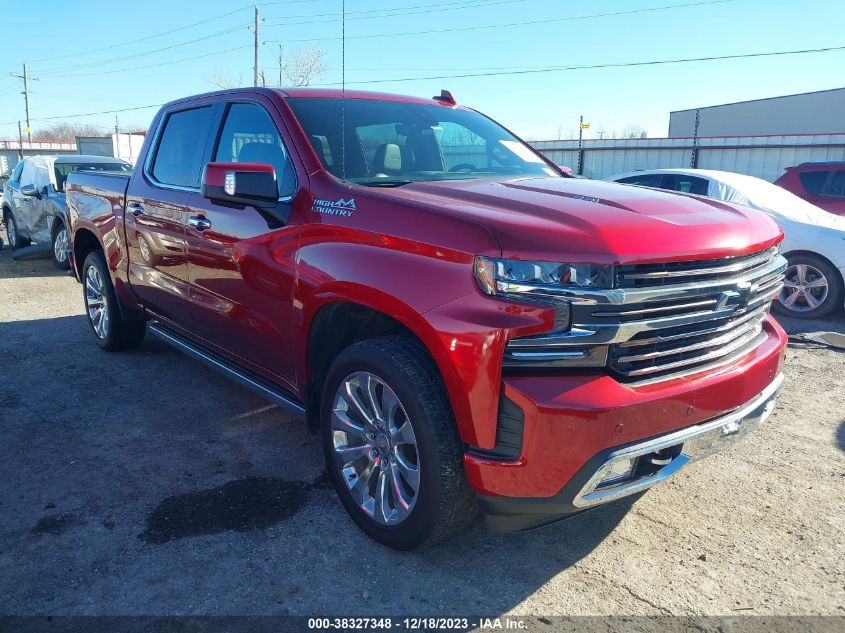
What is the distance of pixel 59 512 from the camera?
323 cm

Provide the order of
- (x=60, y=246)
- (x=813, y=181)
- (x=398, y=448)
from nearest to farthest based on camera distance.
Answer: (x=398, y=448)
(x=813, y=181)
(x=60, y=246)

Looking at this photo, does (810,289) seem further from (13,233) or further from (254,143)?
(13,233)

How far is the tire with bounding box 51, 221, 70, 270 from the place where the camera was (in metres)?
10.2

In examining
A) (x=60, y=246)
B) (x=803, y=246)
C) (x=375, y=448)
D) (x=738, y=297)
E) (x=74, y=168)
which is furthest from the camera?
(x=74, y=168)

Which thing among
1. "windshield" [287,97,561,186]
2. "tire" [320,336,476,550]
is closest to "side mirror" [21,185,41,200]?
"windshield" [287,97,561,186]

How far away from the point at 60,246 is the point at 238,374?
8012 millimetres

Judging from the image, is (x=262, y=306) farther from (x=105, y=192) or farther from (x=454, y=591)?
(x=105, y=192)

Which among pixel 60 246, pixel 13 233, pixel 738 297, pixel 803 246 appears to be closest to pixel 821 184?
pixel 803 246

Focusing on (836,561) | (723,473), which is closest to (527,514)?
(836,561)

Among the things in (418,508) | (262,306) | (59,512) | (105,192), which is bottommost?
(59,512)

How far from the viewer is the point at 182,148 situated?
4.47m

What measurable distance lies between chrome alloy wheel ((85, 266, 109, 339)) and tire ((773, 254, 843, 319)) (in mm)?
6759

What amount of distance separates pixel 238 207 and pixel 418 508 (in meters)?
1.93

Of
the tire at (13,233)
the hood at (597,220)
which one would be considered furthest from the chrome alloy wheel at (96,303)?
the tire at (13,233)
